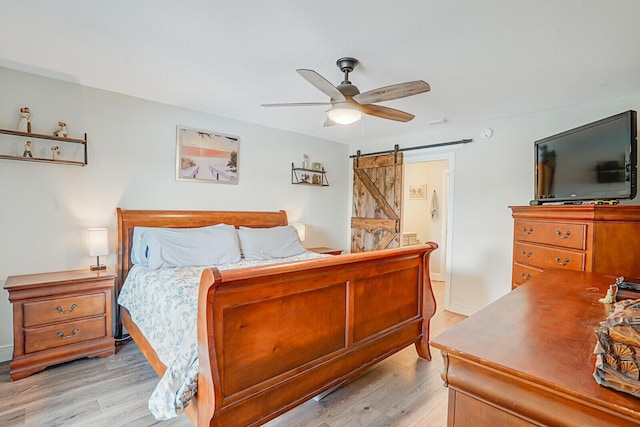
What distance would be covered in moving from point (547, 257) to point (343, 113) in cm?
201

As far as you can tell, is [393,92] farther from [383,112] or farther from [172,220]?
[172,220]

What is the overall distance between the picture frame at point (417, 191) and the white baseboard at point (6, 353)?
238 inches

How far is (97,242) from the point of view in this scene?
2.80 meters

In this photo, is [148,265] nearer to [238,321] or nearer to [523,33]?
[238,321]

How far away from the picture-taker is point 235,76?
8.77 feet

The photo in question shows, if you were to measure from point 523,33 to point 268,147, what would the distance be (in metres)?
3.11

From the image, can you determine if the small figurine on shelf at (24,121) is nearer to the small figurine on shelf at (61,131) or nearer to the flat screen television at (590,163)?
the small figurine on shelf at (61,131)

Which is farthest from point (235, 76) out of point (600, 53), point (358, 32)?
point (600, 53)

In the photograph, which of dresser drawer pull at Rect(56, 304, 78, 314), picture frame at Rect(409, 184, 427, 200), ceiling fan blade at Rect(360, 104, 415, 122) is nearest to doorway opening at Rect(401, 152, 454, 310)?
picture frame at Rect(409, 184, 427, 200)

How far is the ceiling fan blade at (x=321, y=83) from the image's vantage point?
1.99m

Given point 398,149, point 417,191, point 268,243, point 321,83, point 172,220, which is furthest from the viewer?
point 417,191

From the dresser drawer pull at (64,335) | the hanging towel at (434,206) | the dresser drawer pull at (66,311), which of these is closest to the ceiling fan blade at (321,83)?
the dresser drawer pull at (66,311)

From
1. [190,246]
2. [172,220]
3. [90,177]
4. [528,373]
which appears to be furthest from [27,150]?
[528,373]

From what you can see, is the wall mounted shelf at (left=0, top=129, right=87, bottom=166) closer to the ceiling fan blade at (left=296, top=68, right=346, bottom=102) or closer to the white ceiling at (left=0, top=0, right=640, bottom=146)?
the white ceiling at (left=0, top=0, right=640, bottom=146)
